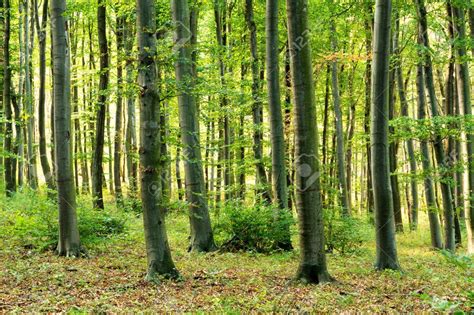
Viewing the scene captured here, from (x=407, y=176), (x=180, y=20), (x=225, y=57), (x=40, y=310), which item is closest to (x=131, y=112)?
(x=225, y=57)

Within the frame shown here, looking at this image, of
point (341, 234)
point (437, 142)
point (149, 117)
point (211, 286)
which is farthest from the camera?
point (437, 142)

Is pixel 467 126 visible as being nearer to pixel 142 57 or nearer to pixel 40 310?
pixel 142 57

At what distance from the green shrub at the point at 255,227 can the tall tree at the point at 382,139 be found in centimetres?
294

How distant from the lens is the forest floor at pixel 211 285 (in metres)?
5.74

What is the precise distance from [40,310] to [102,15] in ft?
34.2

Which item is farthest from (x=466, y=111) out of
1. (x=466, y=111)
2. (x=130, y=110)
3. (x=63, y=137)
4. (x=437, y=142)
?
(x=130, y=110)

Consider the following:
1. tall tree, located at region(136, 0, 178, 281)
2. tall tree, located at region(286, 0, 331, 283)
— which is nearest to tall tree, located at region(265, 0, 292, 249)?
tall tree, located at region(286, 0, 331, 283)

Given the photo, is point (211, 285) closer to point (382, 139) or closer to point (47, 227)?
point (382, 139)

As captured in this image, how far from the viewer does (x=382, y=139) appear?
28.9ft

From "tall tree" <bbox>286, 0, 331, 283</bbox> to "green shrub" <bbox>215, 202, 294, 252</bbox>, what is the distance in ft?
13.3

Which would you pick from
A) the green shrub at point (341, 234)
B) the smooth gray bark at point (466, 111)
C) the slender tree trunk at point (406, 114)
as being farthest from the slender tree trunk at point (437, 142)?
the green shrub at point (341, 234)

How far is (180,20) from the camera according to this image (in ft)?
34.7

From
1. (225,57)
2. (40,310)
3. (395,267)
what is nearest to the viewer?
(40,310)

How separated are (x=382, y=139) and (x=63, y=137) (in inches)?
250
